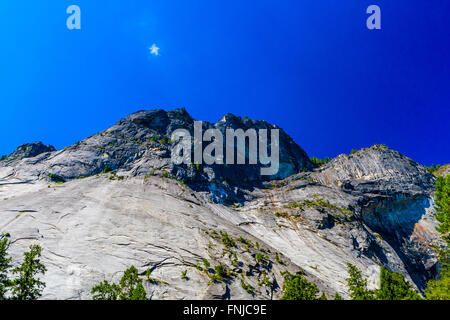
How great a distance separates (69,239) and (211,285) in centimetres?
1460

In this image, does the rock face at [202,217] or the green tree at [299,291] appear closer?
the green tree at [299,291]

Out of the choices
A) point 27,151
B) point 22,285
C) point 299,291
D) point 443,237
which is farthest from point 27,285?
point 27,151

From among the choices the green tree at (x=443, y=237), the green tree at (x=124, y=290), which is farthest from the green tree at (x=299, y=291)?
the green tree at (x=443, y=237)

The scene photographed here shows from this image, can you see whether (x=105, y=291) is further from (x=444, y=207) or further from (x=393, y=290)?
(x=444, y=207)

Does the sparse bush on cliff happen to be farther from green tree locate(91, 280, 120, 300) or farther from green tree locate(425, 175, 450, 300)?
green tree locate(425, 175, 450, 300)

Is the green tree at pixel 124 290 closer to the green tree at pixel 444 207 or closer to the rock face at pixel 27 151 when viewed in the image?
the green tree at pixel 444 207

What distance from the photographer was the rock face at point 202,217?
66.1ft

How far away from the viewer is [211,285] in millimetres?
19094

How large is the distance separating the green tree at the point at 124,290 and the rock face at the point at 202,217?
63.4 inches

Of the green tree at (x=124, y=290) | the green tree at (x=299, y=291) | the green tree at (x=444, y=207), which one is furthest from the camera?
the green tree at (x=444, y=207)

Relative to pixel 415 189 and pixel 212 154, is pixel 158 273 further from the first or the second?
pixel 415 189

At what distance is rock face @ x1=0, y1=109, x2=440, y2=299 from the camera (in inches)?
793

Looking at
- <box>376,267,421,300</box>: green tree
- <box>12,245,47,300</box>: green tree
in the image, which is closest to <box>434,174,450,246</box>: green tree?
<box>376,267,421,300</box>: green tree

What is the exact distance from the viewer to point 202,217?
33.8 metres
